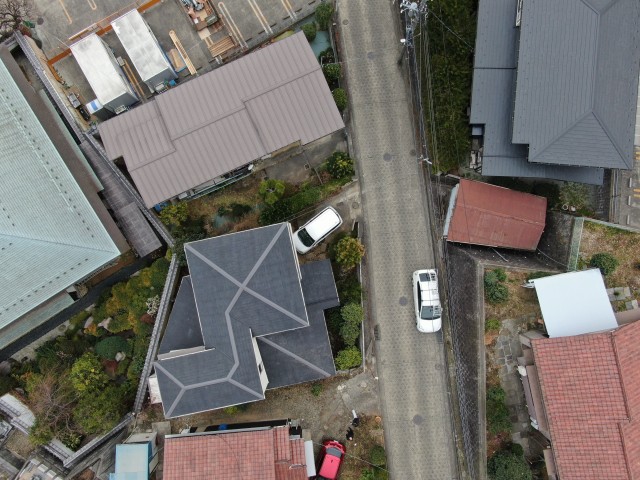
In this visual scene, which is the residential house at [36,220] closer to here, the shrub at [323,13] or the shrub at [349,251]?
the shrub at [349,251]

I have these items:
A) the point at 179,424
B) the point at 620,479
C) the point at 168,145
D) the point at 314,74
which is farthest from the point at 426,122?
the point at 179,424

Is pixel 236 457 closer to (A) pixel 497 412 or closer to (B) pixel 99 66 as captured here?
(A) pixel 497 412

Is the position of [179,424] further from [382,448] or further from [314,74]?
[314,74]

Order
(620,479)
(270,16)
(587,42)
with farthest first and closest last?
1. (270,16)
2. (587,42)
3. (620,479)

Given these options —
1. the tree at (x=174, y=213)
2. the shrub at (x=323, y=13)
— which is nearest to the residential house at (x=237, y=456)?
the tree at (x=174, y=213)

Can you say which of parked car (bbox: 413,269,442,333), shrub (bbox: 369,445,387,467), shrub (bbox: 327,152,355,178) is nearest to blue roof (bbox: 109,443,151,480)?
shrub (bbox: 369,445,387,467)

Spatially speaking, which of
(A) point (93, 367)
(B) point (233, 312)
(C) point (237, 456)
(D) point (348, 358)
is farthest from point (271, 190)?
(A) point (93, 367)
